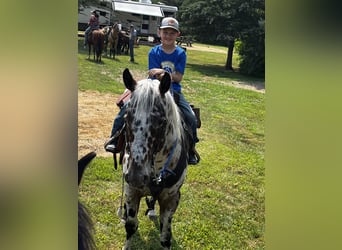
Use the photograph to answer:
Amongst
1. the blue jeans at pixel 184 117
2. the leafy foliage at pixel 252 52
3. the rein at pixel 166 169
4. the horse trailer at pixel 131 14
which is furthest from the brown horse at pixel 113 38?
the rein at pixel 166 169

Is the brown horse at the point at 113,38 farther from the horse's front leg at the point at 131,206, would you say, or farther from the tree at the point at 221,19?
the horse's front leg at the point at 131,206

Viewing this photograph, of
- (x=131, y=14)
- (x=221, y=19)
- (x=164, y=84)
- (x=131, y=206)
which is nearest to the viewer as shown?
(x=164, y=84)

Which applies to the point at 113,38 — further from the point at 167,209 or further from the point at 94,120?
the point at 167,209

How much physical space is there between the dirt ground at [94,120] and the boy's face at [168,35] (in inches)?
117

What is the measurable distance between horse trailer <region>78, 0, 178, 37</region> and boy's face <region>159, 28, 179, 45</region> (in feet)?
75.4

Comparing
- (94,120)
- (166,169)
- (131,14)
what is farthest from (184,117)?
(131,14)

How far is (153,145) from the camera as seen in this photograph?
2.31 metres

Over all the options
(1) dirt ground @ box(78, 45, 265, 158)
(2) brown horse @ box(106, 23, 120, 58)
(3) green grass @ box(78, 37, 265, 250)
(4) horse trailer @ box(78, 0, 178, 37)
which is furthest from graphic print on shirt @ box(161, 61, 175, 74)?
(4) horse trailer @ box(78, 0, 178, 37)

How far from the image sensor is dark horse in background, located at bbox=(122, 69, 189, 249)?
2229 millimetres

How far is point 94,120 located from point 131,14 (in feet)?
70.3

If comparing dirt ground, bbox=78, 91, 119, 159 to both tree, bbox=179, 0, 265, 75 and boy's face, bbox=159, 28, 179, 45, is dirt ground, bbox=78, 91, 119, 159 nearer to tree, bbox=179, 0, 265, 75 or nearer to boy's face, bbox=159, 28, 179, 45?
boy's face, bbox=159, 28, 179, 45
